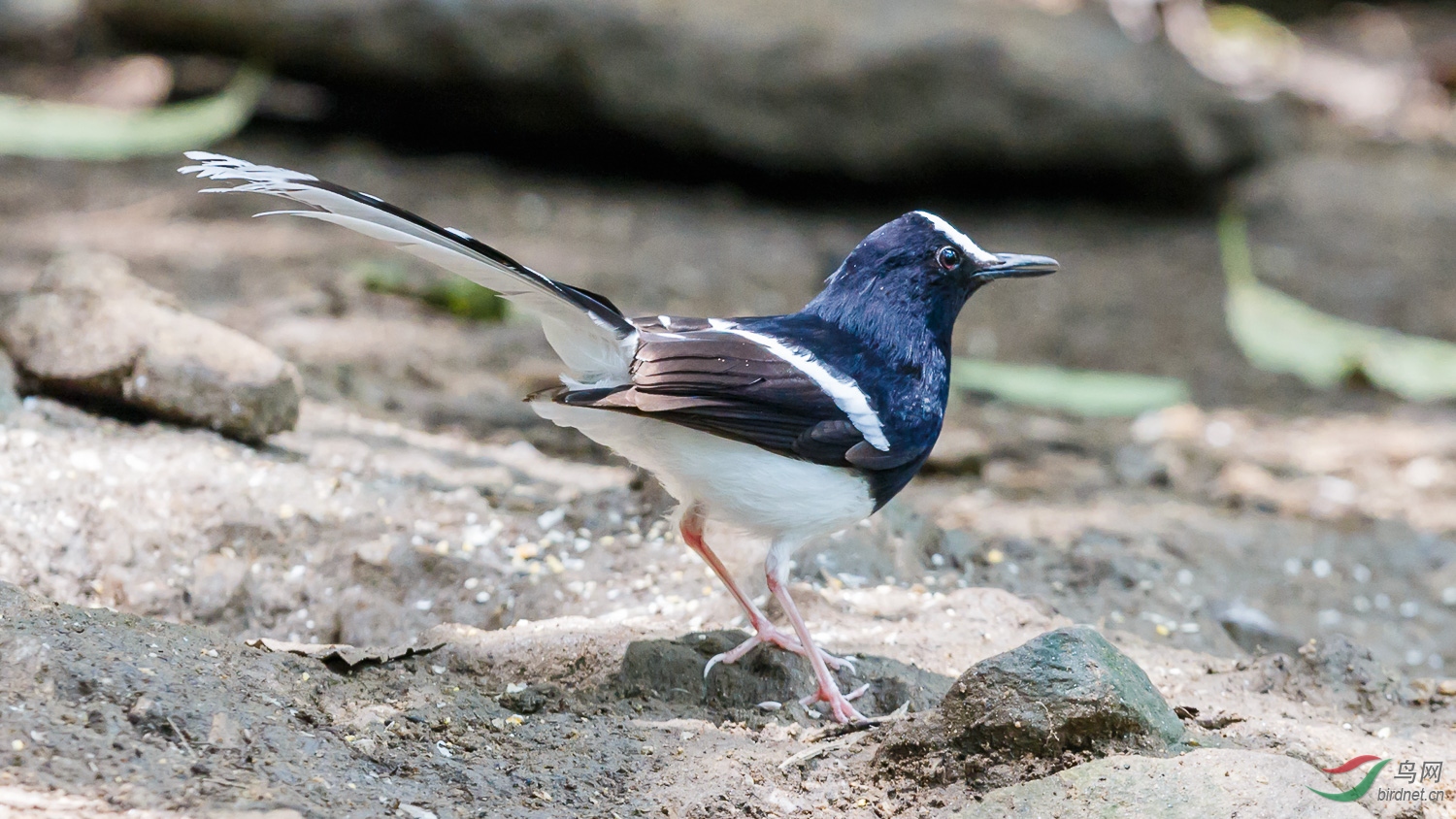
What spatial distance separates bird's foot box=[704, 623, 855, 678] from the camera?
11.4 ft

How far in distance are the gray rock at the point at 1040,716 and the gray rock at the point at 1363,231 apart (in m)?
5.71

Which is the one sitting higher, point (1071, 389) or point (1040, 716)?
point (1040, 716)

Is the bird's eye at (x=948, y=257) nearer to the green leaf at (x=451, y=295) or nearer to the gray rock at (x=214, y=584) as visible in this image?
the gray rock at (x=214, y=584)

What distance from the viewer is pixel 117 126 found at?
891cm

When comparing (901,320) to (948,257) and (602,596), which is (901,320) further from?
(602,596)

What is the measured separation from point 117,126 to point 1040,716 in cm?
809

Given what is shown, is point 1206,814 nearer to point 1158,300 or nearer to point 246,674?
point 246,674

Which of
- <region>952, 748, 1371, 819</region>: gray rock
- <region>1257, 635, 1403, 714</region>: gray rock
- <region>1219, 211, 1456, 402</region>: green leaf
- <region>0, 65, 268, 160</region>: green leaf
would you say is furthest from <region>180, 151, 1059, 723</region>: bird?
<region>0, 65, 268, 160</region>: green leaf

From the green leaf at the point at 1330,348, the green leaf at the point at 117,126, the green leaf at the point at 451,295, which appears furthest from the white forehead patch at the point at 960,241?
the green leaf at the point at 117,126

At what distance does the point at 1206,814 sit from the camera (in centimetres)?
263

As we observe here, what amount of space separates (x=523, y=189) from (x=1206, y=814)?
23.5ft

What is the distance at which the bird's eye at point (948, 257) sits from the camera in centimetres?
375

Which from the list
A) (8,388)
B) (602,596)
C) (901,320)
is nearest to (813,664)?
(602,596)

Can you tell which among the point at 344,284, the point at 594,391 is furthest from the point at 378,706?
the point at 344,284
